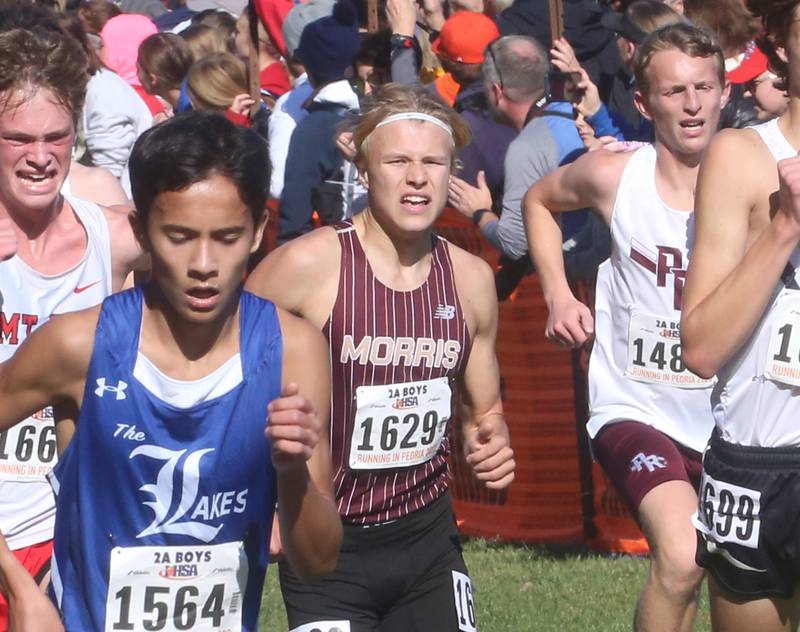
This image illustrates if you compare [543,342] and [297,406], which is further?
[543,342]

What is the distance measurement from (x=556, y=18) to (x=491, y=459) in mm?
4560

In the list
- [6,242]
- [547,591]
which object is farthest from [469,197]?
[6,242]

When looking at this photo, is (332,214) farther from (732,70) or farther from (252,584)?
(252,584)

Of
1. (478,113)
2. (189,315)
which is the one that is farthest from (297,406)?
(478,113)

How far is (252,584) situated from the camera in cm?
350

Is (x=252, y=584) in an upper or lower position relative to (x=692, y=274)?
lower

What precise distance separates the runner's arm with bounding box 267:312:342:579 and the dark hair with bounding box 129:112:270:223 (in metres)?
0.32

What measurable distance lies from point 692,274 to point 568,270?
3.70 meters

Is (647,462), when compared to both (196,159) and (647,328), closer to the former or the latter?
(647,328)

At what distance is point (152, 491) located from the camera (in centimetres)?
334

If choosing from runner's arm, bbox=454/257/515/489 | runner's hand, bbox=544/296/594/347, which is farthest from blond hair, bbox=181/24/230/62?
runner's arm, bbox=454/257/515/489

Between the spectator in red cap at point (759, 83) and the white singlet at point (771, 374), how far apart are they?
3.52 m

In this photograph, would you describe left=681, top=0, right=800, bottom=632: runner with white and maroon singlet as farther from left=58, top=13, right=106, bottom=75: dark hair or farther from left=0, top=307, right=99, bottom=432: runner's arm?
left=58, top=13, right=106, bottom=75: dark hair

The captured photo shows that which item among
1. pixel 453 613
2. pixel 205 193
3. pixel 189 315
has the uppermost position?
pixel 205 193
